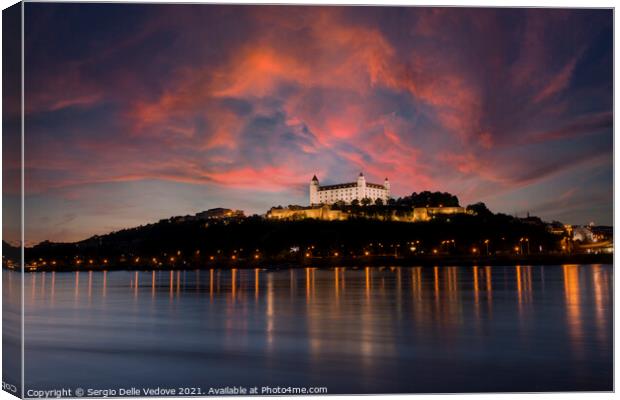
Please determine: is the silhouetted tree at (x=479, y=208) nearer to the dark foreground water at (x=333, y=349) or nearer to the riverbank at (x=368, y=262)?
the dark foreground water at (x=333, y=349)

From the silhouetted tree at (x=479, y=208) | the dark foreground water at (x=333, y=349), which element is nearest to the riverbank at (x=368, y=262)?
the silhouetted tree at (x=479, y=208)

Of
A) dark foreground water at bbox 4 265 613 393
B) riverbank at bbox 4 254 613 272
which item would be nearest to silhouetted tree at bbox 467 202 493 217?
dark foreground water at bbox 4 265 613 393

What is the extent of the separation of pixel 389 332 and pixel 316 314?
6.99 ft

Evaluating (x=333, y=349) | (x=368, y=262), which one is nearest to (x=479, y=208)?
(x=368, y=262)

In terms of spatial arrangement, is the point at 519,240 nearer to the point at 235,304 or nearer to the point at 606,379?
the point at 235,304

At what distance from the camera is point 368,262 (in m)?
31.3

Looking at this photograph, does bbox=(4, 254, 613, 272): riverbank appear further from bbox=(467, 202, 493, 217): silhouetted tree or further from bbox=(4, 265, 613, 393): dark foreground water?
bbox=(4, 265, 613, 393): dark foreground water

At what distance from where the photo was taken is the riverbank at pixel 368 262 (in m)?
28.9

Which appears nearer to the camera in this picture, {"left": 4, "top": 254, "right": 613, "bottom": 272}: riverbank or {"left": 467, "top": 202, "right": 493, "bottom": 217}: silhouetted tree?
{"left": 467, "top": 202, "right": 493, "bottom": 217}: silhouetted tree

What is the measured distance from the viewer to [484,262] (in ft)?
95.2

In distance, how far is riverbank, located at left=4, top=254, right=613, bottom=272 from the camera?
94.9ft

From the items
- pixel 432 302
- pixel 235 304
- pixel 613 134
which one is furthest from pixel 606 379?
pixel 235 304

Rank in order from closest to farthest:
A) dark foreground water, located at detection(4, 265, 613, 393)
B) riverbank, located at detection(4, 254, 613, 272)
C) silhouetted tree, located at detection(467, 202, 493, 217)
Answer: dark foreground water, located at detection(4, 265, 613, 393), silhouetted tree, located at detection(467, 202, 493, 217), riverbank, located at detection(4, 254, 613, 272)

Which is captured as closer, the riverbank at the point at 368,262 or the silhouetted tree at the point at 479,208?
the silhouetted tree at the point at 479,208
